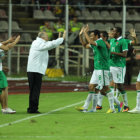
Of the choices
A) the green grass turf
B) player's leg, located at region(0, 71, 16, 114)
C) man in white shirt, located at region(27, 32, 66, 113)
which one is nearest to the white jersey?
man in white shirt, located at region(27, 32, 66, 113)

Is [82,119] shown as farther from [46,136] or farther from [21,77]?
[21,77]

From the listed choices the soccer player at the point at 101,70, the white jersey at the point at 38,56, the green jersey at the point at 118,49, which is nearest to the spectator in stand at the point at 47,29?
the green jersey at the point at 118,49

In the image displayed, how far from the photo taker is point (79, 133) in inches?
387

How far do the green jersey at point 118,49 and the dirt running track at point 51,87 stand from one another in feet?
24.9

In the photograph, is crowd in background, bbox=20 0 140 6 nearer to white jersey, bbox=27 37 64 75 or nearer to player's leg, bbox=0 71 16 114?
white jersey, bbox=27 37 64 75

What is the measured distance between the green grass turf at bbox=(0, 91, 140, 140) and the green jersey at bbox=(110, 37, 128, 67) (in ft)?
4.16

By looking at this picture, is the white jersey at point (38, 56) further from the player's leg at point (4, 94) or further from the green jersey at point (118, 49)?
the green jersey at point (118, 49)

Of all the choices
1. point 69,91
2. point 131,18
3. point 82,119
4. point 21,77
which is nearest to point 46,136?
point 82,119

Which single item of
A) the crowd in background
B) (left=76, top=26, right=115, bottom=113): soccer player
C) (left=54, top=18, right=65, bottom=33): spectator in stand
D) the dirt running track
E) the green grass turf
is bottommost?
the dirt running track

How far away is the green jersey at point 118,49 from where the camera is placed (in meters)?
14.6

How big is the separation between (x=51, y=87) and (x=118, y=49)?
1008 centimetres

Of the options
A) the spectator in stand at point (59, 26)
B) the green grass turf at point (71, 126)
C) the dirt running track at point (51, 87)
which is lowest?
the dirt running track at point (51, 87)

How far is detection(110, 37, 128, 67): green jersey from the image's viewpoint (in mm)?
14629

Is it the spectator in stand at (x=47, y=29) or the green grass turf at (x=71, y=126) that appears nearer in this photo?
the green grass turf at (x=71, y=126)
